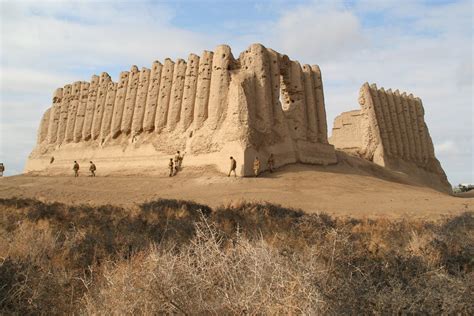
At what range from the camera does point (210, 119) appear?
877 inches

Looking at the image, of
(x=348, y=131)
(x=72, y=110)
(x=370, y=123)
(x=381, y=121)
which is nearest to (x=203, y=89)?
(x=72, y=110)

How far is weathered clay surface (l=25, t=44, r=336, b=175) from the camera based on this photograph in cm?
2150

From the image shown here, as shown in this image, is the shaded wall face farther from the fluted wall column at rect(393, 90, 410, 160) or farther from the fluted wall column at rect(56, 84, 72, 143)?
the fluted wall column at rect(56, 84, 72, 143)

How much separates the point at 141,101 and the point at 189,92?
394cm

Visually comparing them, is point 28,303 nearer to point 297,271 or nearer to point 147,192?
point 297,271

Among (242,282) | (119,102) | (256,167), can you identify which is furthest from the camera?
(119,102)

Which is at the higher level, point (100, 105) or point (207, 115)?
point (100, 105)

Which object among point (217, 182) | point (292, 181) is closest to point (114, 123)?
point (217, 182)

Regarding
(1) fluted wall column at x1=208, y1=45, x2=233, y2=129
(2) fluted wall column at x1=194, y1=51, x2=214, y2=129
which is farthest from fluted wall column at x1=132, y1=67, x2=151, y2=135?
(1) fluted wall column at x1=208, y1=45, x2=233, y2=129

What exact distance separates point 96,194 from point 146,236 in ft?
40.0

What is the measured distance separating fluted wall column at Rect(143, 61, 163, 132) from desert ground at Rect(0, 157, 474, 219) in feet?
11.1

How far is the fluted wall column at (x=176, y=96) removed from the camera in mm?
23844

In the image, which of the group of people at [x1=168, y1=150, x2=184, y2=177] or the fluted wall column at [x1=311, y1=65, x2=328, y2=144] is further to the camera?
the fluted wall column at [x1=311, y1=65, x2=328, y2=144]

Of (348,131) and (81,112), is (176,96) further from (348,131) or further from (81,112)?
(348,131)
